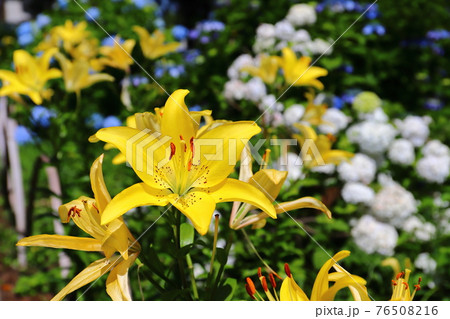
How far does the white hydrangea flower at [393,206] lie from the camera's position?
2.08 metres

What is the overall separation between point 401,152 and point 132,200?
6.31ft

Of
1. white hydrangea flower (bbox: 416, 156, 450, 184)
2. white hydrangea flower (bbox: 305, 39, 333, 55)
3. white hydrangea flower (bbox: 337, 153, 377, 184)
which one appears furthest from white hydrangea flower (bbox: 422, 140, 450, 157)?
white hydrangea flower (bbox: 305, 39, 333, 55)

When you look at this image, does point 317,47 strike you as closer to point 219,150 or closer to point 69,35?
point 69,35

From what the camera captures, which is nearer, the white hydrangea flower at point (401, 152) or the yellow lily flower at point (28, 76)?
the yellow lily flower at point (28, 76)

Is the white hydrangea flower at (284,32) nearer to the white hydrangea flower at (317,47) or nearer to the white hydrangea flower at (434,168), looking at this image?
the white hydrangea flower at (317,47)

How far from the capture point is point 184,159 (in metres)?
0.86

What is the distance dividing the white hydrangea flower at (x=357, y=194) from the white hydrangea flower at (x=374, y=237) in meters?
0.12

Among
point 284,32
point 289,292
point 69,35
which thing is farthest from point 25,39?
point 289,292

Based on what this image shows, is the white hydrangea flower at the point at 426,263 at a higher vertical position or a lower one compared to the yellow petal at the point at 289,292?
lower

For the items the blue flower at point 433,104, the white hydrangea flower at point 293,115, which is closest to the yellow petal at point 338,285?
the white hydrangea flower at point 293,115

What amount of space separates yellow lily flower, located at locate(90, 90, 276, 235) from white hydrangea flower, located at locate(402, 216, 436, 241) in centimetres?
157
